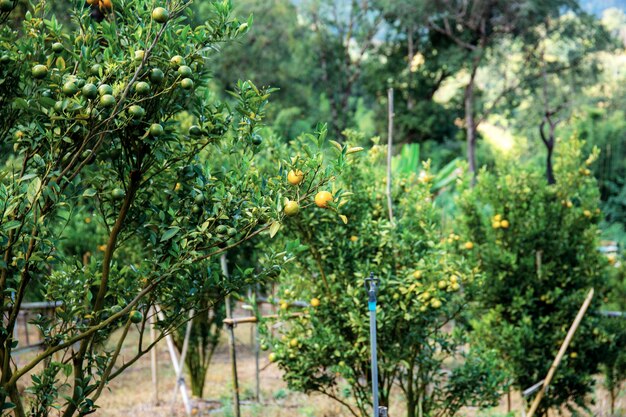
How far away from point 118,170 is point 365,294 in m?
1.96

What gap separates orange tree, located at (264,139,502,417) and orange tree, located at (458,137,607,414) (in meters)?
1.22

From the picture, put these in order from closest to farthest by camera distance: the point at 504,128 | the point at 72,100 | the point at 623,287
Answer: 1. the point at 72,100
2. the point at 623,287
3. the point at 504,128

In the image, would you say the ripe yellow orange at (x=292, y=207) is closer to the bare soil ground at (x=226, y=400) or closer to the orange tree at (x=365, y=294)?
the orange tree at (x=365, y=294)

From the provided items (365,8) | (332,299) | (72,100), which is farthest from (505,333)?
(365,8)

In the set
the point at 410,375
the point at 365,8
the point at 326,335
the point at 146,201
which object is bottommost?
the point at 410,375

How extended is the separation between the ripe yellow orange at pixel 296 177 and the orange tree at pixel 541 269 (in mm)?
3542

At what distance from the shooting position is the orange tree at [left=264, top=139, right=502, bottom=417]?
3859 mm

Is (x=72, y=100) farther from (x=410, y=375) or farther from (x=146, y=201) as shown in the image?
(x=410, y=375)

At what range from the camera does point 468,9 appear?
769 inches

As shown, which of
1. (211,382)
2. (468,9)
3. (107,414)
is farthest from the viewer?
(468,9)

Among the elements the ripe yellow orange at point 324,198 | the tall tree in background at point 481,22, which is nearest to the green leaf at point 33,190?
the ripe yellow orange at point 324,198

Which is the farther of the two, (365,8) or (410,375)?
(365,8)

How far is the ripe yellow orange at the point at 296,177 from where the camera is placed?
2.12m

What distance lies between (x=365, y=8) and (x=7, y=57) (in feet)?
66.2
